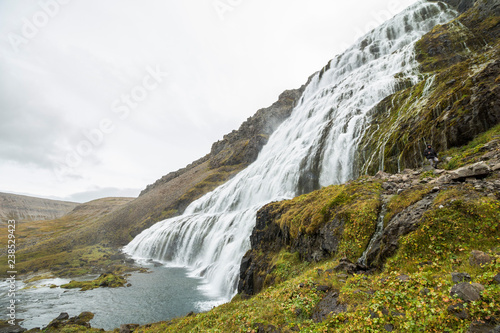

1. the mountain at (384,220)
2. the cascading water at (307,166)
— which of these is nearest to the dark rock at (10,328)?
the mountain at (384,220)

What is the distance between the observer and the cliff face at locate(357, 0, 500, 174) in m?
13.9

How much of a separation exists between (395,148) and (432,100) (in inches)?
196

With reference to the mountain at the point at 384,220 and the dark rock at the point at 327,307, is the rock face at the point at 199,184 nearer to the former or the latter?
A: the mountain at the point at 384,220

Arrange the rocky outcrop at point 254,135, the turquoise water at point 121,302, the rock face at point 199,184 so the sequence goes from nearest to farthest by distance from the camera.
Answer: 1. the turquoise water at point 121,302
2. the rock face at point 199,184
3. the rocky outcrop at point 254,135

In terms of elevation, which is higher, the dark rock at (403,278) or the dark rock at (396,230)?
the dark rock at (396,230)

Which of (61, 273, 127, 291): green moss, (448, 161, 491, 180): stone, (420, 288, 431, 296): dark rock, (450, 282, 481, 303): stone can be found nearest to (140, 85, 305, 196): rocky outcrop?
(61, 273, 127, 291): green moss

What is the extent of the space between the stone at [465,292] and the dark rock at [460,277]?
0.56m

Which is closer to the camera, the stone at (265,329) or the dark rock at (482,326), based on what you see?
the dark rock at (482,326)

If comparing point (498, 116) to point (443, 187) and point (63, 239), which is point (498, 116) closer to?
point (443, 187)

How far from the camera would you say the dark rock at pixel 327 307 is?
6.60 metres

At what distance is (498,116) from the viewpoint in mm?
12625

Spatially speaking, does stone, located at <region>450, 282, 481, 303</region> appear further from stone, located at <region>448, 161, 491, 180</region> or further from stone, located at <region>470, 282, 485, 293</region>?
stone, located at <region>448, 161, 491, 180</region>

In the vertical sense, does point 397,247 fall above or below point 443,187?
below

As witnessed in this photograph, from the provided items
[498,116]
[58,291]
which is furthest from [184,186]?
[498,116]
